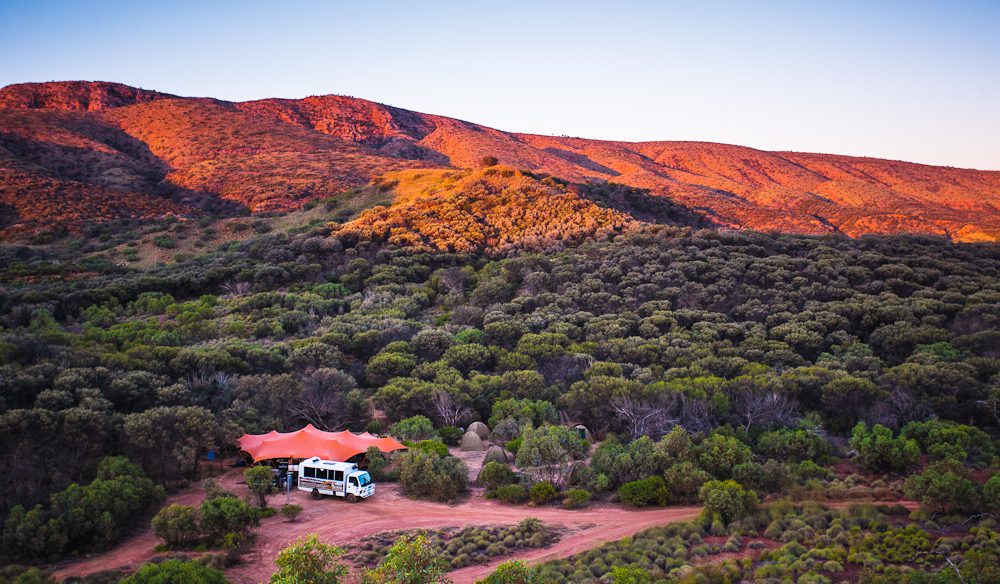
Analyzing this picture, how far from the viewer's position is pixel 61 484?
17.1 metres

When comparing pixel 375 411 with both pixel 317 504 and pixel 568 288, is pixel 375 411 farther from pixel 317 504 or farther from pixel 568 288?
pixel 568 288

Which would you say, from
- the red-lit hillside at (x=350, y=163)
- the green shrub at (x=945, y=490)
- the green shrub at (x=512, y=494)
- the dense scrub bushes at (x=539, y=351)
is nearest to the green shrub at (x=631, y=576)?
the dense scrub bushes at (x=539, y=351)

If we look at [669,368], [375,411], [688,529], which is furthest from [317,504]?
[669,368]

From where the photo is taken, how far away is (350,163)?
82.1 metres

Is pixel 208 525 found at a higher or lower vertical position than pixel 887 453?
lower

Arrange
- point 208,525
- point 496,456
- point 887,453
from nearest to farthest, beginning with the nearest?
point 208,525 → point 887,453 → point 496,456

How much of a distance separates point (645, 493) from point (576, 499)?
6.32 ft

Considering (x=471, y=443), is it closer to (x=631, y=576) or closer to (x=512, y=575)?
(x=631, y=576)

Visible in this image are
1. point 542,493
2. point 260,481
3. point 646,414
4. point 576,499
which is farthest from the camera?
point 646,414

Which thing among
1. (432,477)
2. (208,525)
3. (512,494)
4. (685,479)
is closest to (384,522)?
(432,477)

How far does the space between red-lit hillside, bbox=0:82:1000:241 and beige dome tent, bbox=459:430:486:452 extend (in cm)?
5112

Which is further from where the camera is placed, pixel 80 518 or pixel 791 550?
pixel 80 518

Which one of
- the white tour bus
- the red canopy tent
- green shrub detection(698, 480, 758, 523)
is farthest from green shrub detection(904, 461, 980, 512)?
the red canopy tent

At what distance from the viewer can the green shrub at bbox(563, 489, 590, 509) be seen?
59.9 ft
